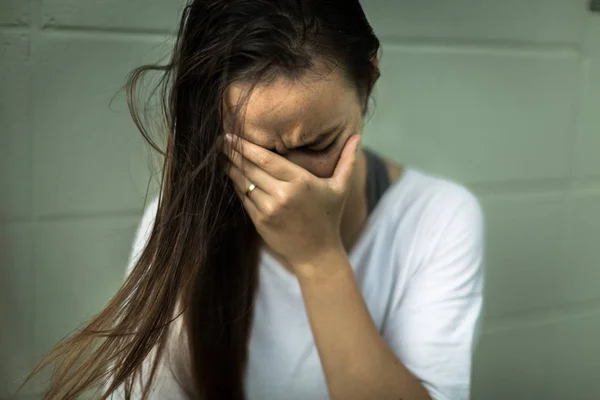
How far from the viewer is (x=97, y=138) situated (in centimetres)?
52

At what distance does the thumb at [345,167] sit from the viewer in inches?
19.4

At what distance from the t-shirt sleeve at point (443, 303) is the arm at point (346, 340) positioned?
26 millimetres

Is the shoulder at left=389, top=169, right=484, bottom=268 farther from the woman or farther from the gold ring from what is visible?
the gold ring

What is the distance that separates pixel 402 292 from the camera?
1.86ft

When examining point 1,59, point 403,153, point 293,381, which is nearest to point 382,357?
point 293,381

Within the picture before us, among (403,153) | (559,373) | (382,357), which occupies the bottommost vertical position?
(559,373)

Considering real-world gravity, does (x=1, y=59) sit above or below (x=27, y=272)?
above

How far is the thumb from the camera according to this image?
19.4 inches

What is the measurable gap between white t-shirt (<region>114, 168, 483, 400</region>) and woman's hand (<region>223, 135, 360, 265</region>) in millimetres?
92

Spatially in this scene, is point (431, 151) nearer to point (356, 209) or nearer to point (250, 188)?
point (356, 209)

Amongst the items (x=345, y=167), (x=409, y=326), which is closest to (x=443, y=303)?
(x=409, y=326)

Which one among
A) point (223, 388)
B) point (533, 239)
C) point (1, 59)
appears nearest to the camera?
point (1, 59)

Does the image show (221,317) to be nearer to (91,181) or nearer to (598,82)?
(91,181)

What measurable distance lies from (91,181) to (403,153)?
0.30 metres
